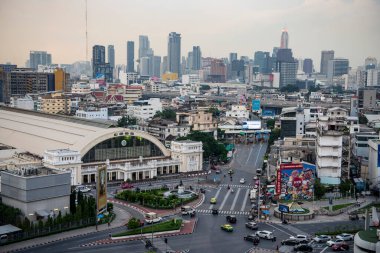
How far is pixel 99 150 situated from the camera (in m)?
27.5

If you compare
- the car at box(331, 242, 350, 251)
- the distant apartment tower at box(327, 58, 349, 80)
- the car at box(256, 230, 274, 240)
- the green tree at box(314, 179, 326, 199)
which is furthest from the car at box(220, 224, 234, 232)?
the distant apartment tower at box(327, 58, 349, 80)

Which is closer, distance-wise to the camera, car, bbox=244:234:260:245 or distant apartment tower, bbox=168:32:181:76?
car, bbox=244:234:260:245

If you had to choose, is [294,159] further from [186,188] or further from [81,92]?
[81,92]

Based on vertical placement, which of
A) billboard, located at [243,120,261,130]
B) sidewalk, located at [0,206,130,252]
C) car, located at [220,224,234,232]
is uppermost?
billboard, located at [243,120,261,130]

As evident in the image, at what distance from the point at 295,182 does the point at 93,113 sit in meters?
29.7

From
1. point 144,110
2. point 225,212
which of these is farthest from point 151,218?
point 144,110

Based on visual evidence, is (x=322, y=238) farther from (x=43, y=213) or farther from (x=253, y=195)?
(x=43, y=213)

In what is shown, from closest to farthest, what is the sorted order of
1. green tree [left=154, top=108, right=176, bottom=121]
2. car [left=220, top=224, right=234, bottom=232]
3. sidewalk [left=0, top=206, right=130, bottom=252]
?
1. sidewalk [left=0, top=206, right=130, bottom=252]
2. car [left=220, top=224, right=234, bottom=232]
3. green tree [left=154, top=108, right=176, bottom=121]

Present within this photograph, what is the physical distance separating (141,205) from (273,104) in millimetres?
43943

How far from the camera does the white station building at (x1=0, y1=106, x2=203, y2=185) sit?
25.8 metres

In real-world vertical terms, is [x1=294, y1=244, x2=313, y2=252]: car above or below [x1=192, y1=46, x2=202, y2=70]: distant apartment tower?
below

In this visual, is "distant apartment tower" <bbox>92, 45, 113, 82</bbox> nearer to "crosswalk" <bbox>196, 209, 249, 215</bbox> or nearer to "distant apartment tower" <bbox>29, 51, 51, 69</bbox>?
"distant apartment tower" <bbox>29, 51, 51, 69</bbox>

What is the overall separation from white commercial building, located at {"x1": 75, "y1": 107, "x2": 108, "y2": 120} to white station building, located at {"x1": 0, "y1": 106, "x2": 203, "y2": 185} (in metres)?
16.3

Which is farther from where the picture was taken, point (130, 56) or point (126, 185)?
point (130, 56)
